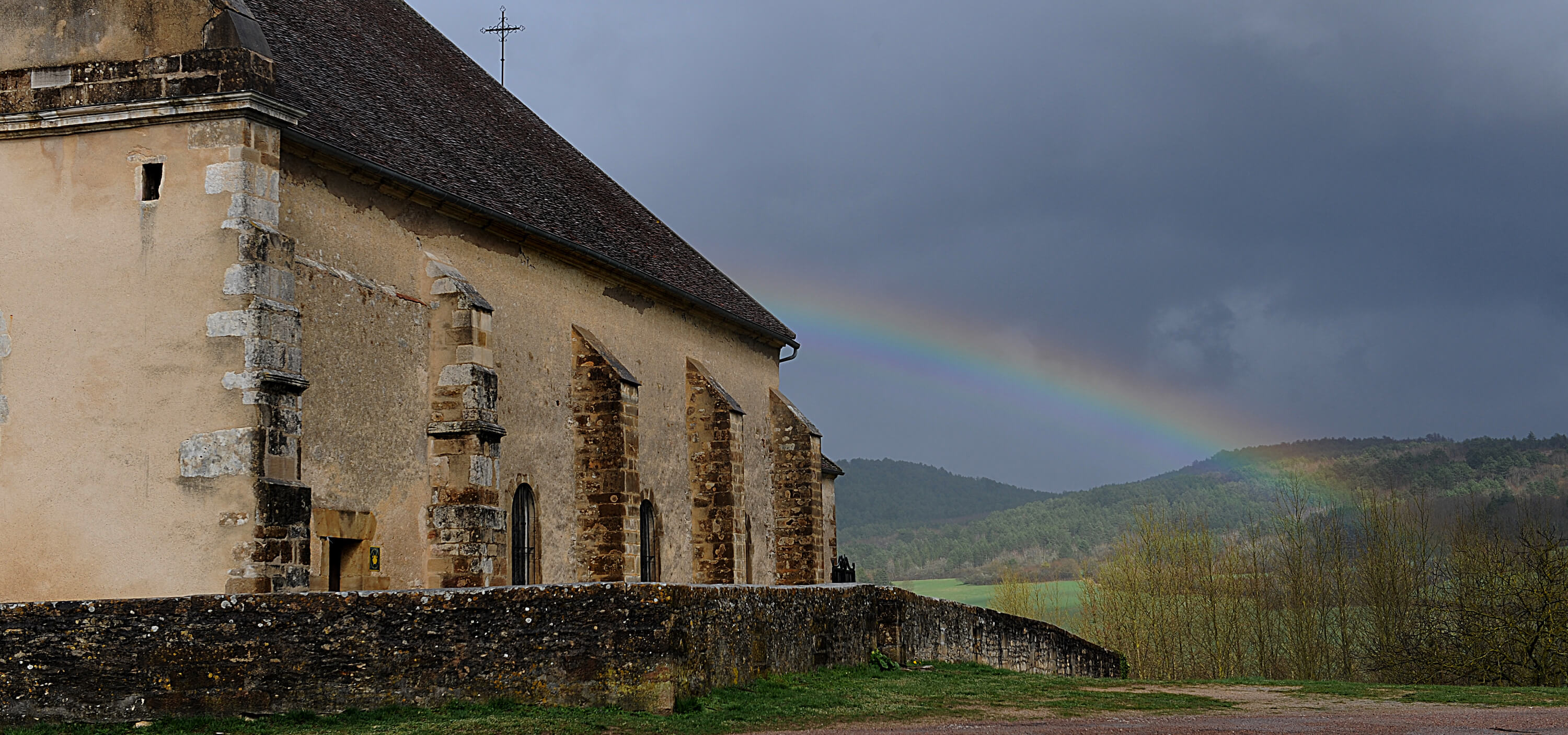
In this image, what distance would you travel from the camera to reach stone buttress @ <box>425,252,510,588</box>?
15.8 meters

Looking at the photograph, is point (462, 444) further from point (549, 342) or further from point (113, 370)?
point (113, 370)

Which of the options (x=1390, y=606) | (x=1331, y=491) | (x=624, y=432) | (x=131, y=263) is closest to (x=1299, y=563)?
(x=1390, y=606)

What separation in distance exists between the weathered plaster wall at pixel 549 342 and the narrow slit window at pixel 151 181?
4.04 ft

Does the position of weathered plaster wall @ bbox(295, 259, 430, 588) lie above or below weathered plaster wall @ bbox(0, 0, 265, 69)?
below

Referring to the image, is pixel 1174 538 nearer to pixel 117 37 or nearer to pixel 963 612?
pixel 963 612

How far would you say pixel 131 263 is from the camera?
43.2 feet

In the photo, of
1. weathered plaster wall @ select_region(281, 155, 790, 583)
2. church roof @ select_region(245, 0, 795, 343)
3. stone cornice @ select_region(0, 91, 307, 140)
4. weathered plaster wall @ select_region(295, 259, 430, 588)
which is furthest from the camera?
church roof @ select_region(245, 0, 795, 343)

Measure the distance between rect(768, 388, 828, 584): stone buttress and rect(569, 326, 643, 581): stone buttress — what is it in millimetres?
8061

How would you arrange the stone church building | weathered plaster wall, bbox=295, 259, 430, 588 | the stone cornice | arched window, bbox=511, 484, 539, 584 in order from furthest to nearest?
arched window, bbox=511, 484, 539, 584 → weathered plaster wall, bbox=295, 259, 430, 588 → the stone cornice → the stone church building

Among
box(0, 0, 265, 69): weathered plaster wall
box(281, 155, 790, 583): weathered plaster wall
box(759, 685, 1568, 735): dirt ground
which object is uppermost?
box(0, 0, 265, 69): weathered plaster wall

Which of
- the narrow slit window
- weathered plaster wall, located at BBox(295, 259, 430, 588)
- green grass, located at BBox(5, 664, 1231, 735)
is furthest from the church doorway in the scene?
green grass, located at BBox(5, 664, 1231, 735)

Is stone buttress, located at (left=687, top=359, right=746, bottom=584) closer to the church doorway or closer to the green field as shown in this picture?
the green field

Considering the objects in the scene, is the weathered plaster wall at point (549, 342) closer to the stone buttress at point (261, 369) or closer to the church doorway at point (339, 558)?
the church doorway at point (339, 558)

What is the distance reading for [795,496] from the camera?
27891 millimetres
